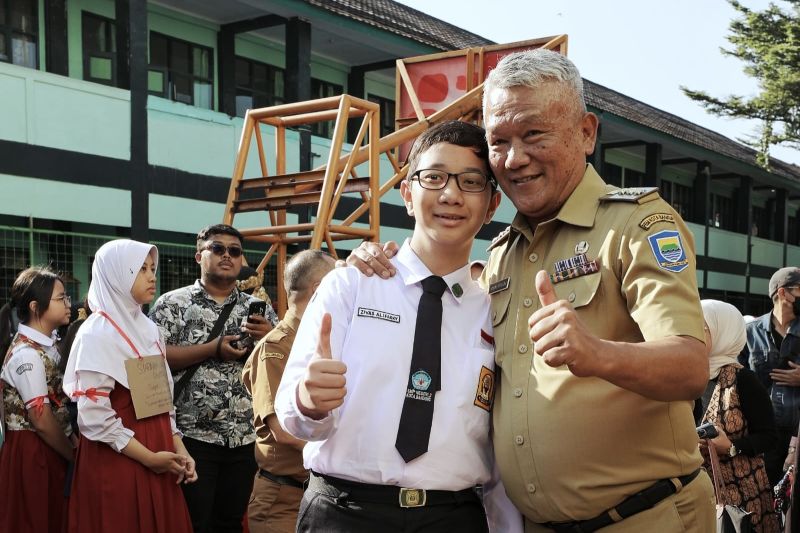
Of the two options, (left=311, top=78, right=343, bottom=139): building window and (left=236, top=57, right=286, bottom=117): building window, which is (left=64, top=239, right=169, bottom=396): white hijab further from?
(left=311, top=78, right=343, bottom=139): building window

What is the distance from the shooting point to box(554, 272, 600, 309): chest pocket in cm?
216

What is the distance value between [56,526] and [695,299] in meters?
4.09

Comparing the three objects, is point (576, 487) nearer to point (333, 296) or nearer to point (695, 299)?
point (695, 299)

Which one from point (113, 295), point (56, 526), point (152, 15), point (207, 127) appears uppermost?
point (152, 15)

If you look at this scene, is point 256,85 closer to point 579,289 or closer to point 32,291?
point 32,291

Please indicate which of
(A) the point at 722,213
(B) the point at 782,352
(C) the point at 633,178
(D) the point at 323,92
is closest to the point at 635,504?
(B) the point at 782,352

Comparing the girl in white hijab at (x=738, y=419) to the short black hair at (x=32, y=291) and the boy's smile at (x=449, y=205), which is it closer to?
the boy's smile at (x=449, y=205)

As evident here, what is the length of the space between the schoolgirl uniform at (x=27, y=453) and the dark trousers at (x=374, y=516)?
9.50 feet

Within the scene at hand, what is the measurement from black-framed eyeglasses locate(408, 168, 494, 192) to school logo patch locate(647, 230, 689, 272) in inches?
19.9

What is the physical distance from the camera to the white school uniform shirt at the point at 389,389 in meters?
2.19

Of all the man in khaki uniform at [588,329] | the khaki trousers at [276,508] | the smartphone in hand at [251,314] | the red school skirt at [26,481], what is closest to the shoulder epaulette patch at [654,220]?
the man in khaki uniform at [588,329]

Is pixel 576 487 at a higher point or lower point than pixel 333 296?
lower

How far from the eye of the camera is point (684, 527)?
7.14ft

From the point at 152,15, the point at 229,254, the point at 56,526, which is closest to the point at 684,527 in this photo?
the point at 229,254
